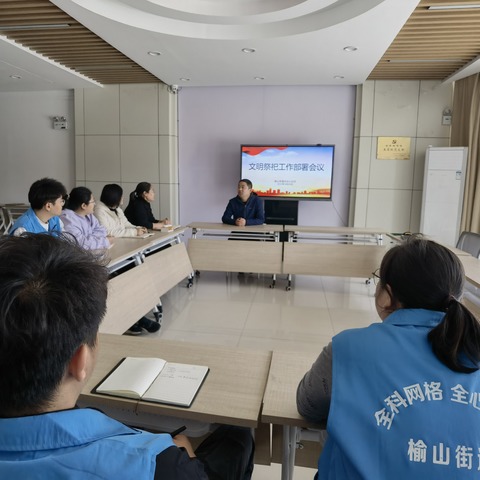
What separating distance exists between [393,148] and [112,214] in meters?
4.48

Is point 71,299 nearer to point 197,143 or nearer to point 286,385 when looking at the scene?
point 286,385

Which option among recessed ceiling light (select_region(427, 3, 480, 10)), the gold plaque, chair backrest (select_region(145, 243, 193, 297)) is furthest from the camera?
the gold plaque

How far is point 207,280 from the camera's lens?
554 centimetres

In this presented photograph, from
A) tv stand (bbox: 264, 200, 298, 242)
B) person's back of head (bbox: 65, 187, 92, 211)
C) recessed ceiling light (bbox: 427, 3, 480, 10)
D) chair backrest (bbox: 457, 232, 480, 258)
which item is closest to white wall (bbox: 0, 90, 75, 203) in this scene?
tv stand (bbox: 264, 200, 298, 242)

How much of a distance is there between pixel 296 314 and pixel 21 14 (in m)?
4.11

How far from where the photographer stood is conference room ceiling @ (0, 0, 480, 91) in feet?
12.4

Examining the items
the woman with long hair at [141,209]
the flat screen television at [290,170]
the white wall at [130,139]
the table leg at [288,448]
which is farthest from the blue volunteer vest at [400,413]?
the white wall at [130,139]

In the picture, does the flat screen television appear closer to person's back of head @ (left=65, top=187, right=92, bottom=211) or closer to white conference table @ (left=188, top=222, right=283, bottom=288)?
white conference table @ (left=188, top=222, right=283, bottom=288)

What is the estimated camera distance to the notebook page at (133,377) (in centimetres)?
129

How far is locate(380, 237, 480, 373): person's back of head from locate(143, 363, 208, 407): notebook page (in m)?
0.70

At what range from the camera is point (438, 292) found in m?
1.03

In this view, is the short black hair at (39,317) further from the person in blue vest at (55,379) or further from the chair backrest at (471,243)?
the chair backrest at (471,243)

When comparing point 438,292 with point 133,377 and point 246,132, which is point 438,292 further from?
point 246,132

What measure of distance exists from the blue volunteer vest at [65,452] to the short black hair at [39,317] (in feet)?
0.20
